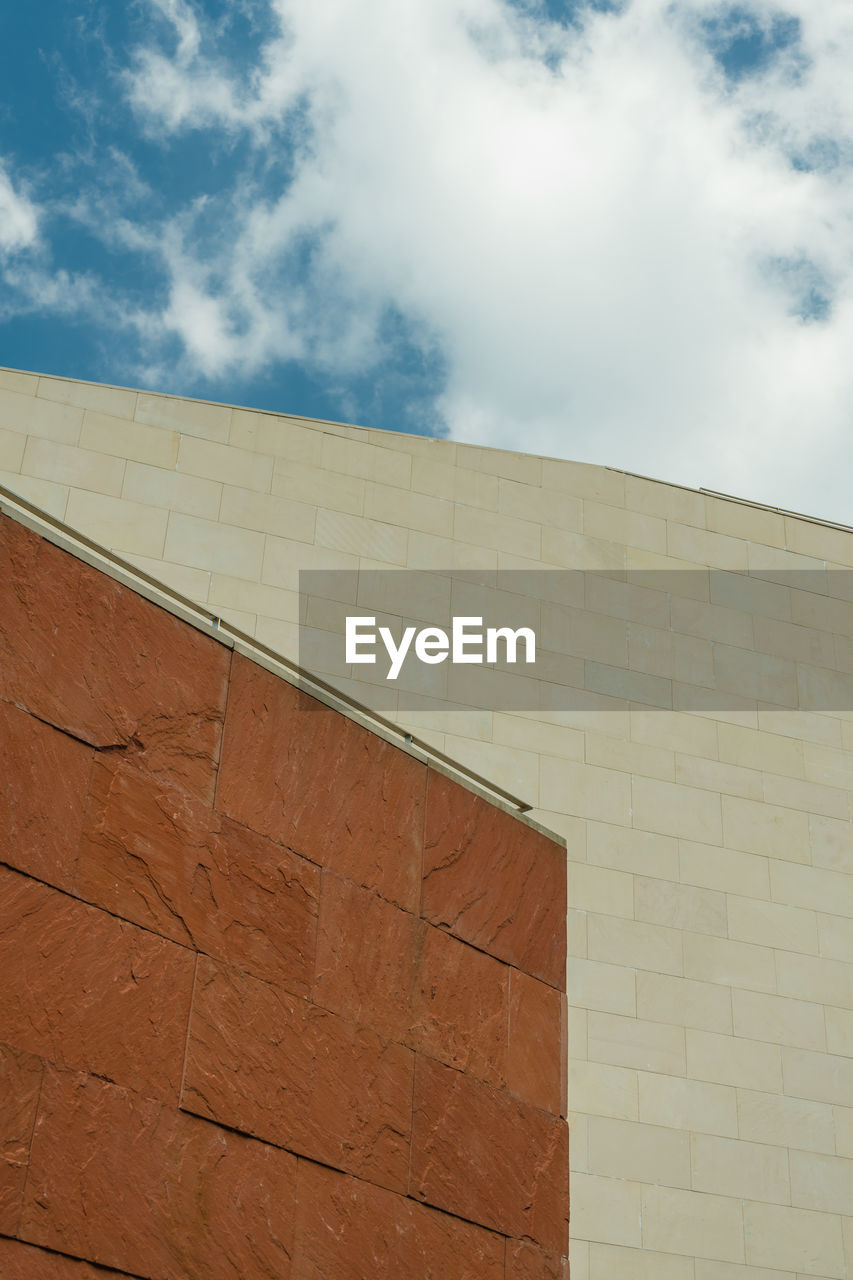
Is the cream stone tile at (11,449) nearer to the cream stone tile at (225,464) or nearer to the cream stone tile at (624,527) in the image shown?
the cream stone tile at (225,464)

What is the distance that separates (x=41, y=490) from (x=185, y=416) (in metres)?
2.22

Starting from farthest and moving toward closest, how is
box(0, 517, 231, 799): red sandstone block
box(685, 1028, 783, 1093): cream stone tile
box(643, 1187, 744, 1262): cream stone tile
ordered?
box(685, 1028, 783, 1093): cream stone tile
box(643, 1187, 744, 1262): cream stone tile
box(0, 517, 231, 799): red sandstone block

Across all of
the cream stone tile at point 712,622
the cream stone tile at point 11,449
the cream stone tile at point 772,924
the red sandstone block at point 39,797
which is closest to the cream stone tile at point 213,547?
the cream stone tile at point 11,449

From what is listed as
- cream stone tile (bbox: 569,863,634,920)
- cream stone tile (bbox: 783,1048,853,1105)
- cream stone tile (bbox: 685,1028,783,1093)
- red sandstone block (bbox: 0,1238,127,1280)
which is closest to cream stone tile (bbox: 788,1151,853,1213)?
cream stone tile (bbox: 783,1048,853,1105)

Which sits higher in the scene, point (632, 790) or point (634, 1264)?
point (632, 790)

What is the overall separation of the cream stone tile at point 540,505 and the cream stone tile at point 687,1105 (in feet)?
23.9

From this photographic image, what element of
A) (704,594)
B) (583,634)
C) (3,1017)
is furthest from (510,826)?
(704,594)

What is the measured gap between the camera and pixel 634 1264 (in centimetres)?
1572

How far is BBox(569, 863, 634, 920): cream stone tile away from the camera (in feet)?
57.3

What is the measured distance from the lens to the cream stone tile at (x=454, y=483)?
19.8 m

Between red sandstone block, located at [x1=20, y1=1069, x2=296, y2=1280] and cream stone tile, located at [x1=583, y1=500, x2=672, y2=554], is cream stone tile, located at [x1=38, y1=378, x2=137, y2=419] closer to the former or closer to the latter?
cream stone tile, located at [x1=583, y1=500, x2=672, y2=554]

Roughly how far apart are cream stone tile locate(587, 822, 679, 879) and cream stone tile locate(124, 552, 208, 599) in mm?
5303

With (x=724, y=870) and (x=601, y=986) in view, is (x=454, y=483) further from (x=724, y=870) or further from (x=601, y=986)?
(x=601, y=986)

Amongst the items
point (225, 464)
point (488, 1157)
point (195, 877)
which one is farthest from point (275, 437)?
point (488, 1157)
